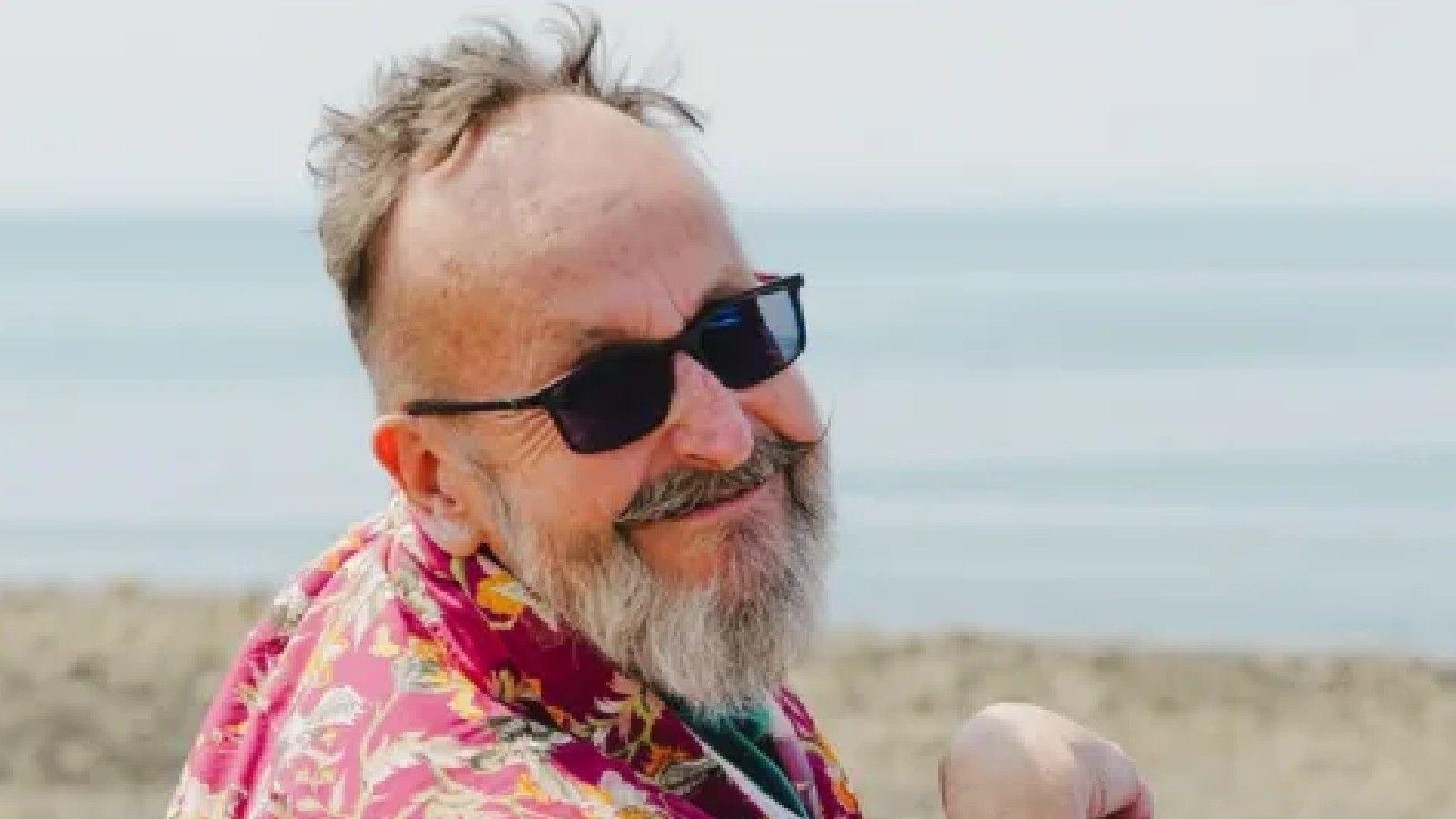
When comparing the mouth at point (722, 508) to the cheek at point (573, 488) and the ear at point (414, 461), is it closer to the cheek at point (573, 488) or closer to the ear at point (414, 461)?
the cheek at point (573, 488)

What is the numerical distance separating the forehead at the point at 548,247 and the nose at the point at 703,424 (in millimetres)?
44

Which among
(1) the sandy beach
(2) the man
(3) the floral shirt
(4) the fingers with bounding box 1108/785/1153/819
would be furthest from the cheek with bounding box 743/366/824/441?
(1) the sandy beach

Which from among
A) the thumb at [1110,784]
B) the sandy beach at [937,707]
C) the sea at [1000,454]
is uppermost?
the thumb at [1110,784]

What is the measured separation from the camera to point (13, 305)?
57594mm

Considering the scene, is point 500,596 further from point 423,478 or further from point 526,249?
point 526,249

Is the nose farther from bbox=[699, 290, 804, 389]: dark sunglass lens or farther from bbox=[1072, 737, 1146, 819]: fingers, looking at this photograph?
bbox=[1072, 737, 1146, 819]: fingers

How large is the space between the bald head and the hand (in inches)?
19.0

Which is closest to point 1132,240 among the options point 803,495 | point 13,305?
point 13,305

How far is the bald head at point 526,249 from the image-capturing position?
2881mm

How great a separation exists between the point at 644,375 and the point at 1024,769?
0.50 m

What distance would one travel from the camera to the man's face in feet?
9.46

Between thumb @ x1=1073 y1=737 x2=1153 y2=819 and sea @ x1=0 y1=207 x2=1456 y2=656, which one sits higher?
thumb @ x1=1073 y1=737 x2=1153 y2=819

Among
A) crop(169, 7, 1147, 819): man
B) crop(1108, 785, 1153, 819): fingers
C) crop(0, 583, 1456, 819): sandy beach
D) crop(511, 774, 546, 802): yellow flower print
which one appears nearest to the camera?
crop(511, 774, 546, 802): yellow flower print

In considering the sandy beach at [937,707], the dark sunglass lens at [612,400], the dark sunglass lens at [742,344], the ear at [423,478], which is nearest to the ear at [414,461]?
the ear at [423,478]
